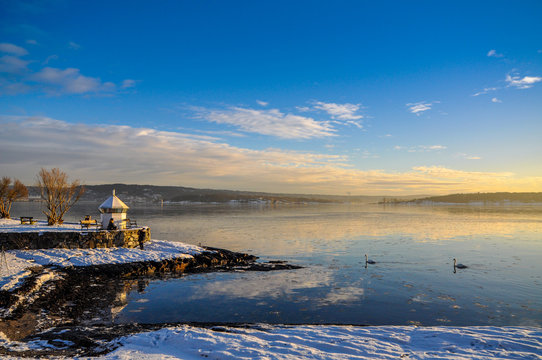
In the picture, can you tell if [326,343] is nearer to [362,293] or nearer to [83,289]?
[362,293]

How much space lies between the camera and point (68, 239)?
88.0 ft

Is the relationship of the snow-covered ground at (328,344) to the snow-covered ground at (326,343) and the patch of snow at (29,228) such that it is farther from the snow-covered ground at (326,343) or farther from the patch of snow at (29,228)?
the patch of snow at (29,228)

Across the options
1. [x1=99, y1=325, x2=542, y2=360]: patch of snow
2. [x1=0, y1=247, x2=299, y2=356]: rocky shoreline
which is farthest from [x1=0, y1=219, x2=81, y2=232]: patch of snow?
[x1=99, y1=325, x2=542, y2=360]: patch of snow

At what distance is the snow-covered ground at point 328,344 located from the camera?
1031cm

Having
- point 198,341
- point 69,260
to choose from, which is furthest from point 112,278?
point 198,341

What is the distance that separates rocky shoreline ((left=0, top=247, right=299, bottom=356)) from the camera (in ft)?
40.2

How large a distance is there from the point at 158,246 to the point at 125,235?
3035 mm

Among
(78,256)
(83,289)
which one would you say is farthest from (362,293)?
(78,256)

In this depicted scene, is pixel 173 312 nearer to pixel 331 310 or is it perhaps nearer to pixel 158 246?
pixel 331 310

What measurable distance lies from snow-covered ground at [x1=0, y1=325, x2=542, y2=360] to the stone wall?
17.0 metres

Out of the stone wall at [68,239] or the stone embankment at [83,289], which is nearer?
the stone embankment at [83,289]

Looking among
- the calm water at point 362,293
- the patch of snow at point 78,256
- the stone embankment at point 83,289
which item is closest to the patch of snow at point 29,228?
the patch of snow at point 78,256

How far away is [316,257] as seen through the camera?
105 feet

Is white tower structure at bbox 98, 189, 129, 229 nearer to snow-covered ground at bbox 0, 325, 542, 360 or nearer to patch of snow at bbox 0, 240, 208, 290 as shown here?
patch of snow at bbox 0, 240, 208, 290
